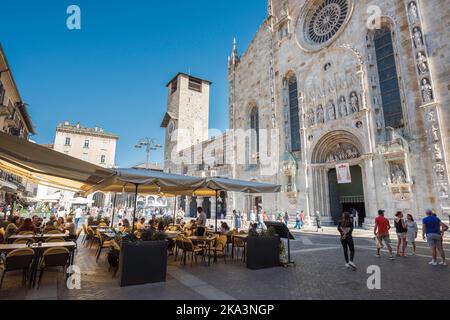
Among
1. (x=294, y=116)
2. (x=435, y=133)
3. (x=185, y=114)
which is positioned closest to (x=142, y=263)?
(x=435, y=133)

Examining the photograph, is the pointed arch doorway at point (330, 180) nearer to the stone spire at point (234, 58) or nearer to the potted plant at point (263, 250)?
the potted plant at point (263, 250)

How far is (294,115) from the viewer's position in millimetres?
22469

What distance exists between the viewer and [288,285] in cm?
540

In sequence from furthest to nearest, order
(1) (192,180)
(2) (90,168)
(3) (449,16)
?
(3) (449,16) < (1) (192,180) < (2) (90,168)

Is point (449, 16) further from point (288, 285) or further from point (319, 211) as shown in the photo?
point (288, 285)

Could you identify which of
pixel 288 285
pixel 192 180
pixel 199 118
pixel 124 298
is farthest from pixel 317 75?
pixel 199 118

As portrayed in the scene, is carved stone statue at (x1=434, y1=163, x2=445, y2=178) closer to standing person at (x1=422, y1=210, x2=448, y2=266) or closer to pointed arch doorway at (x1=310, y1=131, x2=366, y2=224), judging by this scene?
pointed arch doorway at (x1=310, y1=131, x2=366, y2=224)

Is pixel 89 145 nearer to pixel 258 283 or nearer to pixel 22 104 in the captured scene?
pixel 22 104

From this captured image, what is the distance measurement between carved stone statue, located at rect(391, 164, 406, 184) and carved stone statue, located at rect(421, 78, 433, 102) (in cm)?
393

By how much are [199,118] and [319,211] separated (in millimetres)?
30270

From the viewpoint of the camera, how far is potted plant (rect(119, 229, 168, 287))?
5254 millimetres

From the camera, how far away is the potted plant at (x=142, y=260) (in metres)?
5.25

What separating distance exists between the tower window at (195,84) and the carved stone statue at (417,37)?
115 feet

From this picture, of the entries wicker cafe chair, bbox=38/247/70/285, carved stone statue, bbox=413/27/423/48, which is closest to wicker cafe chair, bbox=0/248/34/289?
wicker cafe chair, bbox=38/247/70/285
